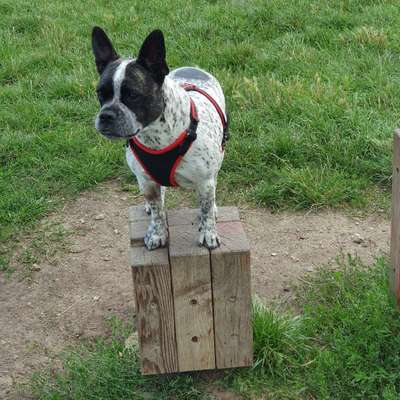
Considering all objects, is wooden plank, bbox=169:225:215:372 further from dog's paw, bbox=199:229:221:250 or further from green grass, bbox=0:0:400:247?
green grass, bbox=0:0:400:247

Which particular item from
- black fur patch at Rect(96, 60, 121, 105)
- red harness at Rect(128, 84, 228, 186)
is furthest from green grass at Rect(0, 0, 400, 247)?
black fur patch at Rect(96, 60, 121, 105)

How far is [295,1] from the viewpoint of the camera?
7914 millimetres

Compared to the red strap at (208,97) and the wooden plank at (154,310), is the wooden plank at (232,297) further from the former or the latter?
the red strap at (208,97)

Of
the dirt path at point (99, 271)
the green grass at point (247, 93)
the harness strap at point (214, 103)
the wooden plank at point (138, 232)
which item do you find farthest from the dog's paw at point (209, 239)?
the green grass at point (247, 93)

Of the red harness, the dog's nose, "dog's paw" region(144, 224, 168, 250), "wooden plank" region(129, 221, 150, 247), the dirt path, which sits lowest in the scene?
the dirt path

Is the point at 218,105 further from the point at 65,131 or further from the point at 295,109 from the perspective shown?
the point at 65,131

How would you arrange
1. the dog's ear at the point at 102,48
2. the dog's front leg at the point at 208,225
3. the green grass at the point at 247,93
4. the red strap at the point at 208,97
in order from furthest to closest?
the green grass at the point at 247,93, the red strap at the point at 208,97, the dog's front leg at the point at 208,225, the dog's ear at the point at 102,48

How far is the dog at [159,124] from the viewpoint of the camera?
259 centimetres

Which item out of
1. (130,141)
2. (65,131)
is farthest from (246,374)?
(65,131)

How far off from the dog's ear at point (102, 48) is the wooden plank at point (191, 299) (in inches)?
36.9

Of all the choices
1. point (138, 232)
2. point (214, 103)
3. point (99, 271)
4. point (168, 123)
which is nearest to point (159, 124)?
point (168, 123)

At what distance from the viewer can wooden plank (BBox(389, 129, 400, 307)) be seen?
3.16 metres

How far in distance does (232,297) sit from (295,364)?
18.9 inches

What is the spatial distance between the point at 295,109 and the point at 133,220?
2663 mm
